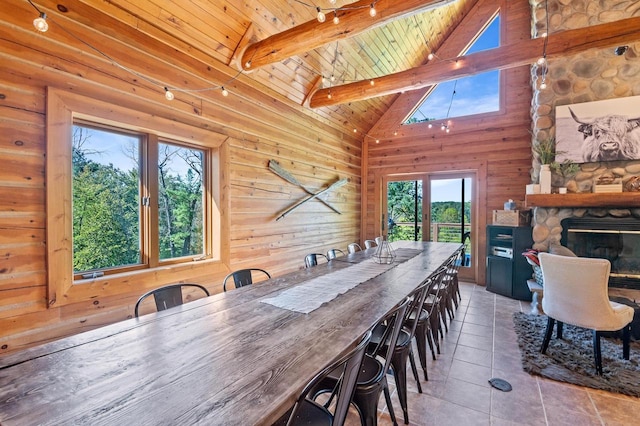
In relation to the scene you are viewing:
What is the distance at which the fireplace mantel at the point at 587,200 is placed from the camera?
12.1ft

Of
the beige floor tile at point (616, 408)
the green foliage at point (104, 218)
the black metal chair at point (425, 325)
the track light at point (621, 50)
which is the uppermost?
the track light at point (621, 50)

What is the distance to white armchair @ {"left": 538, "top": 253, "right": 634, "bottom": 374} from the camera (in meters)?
2.46

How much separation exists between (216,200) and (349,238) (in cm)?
360

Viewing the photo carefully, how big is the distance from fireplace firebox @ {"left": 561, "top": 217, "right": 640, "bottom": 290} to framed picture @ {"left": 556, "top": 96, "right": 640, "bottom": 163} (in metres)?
0.87

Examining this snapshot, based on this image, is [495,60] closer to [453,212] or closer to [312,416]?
[453,212]

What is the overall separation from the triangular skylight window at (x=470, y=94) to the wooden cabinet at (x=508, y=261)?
2388mm

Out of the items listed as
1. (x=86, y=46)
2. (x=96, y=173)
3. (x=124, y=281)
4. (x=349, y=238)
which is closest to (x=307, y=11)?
(x=86, y=46)

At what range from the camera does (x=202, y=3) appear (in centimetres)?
269

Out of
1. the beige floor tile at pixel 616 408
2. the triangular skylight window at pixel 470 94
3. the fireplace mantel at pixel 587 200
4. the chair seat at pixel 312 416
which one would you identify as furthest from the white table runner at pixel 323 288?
the triangular skylight window at pixel 470 94

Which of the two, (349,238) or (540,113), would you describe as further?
(349,238)

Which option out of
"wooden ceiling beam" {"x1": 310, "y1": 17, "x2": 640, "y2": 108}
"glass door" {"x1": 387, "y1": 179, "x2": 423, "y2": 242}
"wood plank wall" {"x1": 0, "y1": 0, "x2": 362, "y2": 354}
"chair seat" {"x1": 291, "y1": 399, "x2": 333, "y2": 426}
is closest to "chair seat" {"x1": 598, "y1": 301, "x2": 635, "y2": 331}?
"chair seat" {"x1": 291, "y1": 399, "x2": 333, "y2": 426}

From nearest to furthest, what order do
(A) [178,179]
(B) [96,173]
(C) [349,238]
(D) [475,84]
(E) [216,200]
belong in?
(B) [96,173]
(A) [178,179]
(E) [216,200]
(D) [475,84]
(C) [349,238]

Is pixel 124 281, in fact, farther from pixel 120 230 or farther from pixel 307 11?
pixel 307 11

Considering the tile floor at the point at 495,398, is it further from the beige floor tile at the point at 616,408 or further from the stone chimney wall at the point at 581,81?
the stone chimney wall at the point at 581,81
